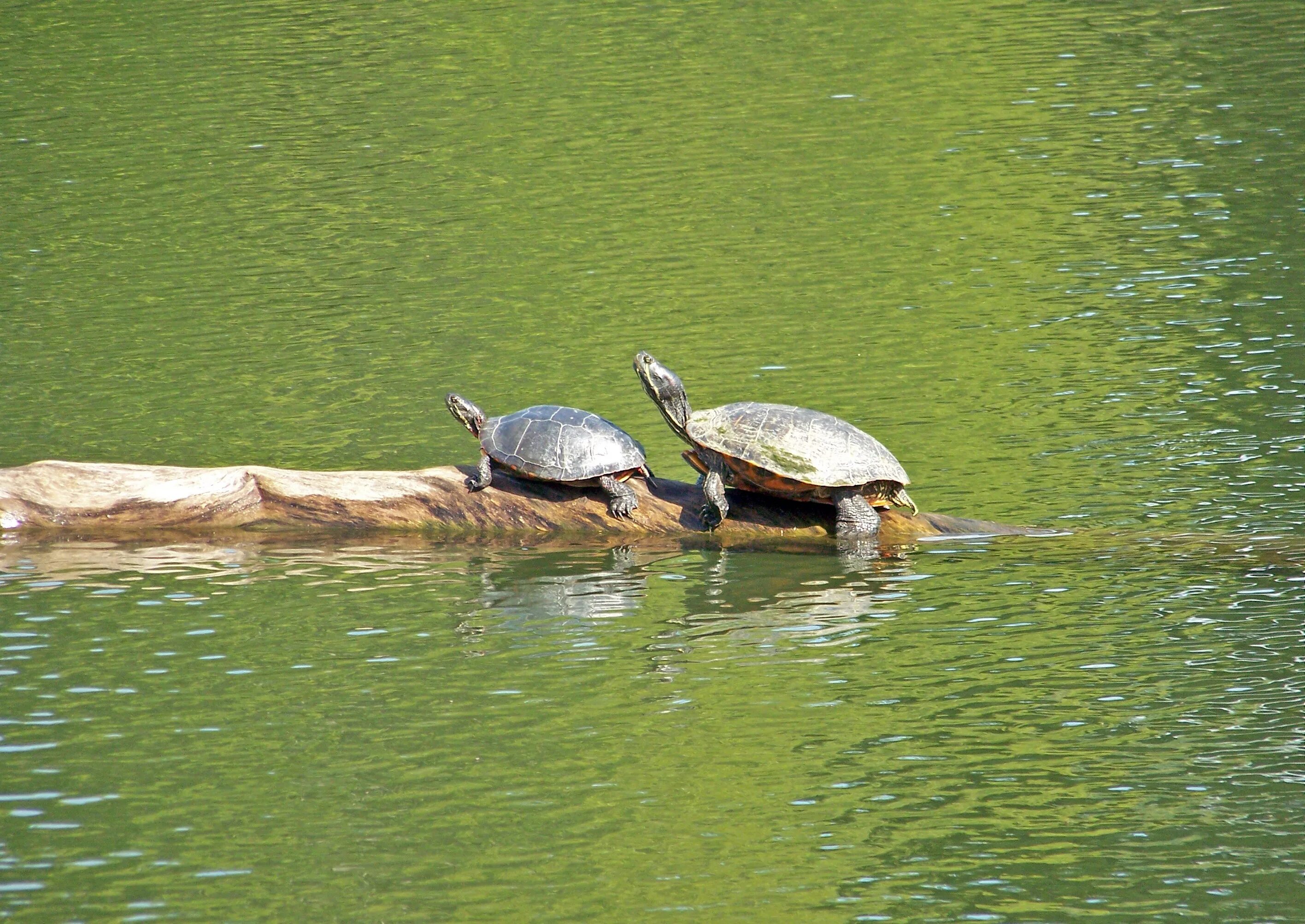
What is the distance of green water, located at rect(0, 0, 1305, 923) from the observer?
6.64 metres

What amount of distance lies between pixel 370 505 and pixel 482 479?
2.29ft

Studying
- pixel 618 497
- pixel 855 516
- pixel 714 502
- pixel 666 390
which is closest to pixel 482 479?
pixel 618 497

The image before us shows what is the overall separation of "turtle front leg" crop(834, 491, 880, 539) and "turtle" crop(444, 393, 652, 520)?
121cm

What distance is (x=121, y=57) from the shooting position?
90.9 feet

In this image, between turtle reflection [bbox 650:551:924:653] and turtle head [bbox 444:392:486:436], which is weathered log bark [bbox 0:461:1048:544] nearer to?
turtle reflection [bbox 650:551:924:653]

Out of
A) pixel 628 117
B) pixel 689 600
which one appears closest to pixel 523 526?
pixel 689 600

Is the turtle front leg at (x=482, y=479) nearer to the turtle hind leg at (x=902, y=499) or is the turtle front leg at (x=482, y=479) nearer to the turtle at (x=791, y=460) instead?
the turtle at (x=791, y=460)

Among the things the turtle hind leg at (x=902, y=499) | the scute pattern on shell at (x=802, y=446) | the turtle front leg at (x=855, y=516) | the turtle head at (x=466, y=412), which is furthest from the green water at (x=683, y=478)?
the turtle head at (x=466, y=412)

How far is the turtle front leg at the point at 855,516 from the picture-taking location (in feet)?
31.7

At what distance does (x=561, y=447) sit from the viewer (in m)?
9.77

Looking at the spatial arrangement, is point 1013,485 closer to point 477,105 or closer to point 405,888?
point 405,888

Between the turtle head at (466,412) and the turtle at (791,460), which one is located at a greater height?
the turtle head at (466,412)

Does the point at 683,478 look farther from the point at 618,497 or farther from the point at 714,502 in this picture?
the point at 714,502

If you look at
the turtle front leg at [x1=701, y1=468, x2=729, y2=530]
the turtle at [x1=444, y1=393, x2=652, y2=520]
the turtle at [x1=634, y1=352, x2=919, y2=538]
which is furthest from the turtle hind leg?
the turtle at [x1=444, y1=393, x2=652, y2=520]
